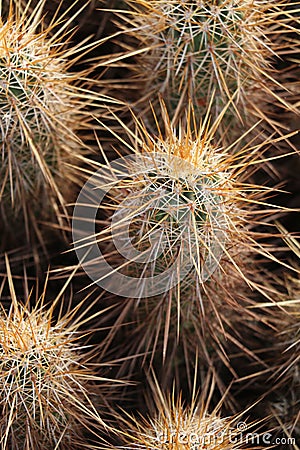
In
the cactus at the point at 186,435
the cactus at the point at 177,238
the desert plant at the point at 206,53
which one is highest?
the desert plant at the point at 206,53

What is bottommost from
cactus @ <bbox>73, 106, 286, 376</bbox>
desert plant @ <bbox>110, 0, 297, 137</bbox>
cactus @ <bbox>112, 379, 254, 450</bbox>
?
cactus @ <bbox>112, 379, 254, 450</bbox>

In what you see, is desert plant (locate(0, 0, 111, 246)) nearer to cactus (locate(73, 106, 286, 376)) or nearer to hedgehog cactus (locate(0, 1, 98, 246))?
hedgehog cactus (locate(0, 1, 98, 246))

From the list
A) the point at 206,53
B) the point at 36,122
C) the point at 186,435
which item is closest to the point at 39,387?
the point at 186,435

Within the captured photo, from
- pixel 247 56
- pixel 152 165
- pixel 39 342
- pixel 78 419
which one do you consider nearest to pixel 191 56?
pixel 247 56

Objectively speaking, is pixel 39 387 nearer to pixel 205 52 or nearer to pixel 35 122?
pixel 35 122

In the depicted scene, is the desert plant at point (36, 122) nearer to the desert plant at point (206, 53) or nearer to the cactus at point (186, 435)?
the desert plant at point (206, 53)

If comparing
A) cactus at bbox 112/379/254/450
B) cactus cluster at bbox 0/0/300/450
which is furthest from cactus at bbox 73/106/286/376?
cactus at bbox 112/379/254/450

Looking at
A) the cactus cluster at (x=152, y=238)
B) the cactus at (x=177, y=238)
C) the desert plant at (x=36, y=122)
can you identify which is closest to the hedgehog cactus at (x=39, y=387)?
the cactus cluster at (x=152, y=238)
